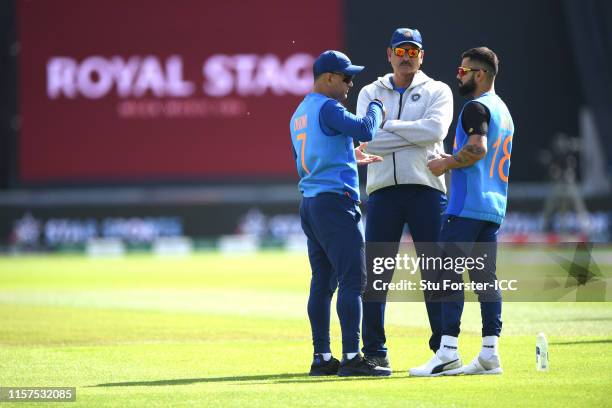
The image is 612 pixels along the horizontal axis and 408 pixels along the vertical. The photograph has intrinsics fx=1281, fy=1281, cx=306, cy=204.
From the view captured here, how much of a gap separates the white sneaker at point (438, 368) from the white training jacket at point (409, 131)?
1144 mm

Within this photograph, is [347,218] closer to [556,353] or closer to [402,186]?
[402,186]

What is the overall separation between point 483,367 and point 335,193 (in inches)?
55.6

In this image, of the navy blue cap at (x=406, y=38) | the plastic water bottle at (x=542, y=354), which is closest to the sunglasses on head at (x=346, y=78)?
the navy blue cap at (x=406, y=38)

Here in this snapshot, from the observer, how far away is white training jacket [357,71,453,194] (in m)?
8.14

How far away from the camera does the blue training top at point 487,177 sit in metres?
7.89

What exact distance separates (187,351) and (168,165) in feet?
58.5

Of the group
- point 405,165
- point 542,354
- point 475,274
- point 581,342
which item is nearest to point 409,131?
point 405,165

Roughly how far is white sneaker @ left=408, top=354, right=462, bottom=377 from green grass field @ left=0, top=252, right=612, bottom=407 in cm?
14

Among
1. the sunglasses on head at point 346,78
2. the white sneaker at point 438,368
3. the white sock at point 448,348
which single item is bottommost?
the white sneaker at point 438,368

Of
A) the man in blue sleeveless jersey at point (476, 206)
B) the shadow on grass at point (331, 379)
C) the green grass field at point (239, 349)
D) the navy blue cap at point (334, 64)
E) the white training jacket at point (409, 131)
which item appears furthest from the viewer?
the white training jacket at point (409, 131)

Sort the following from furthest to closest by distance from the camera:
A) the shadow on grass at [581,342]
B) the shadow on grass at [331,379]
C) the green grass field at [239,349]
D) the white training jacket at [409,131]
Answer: the shadow on grass at [581,342] → the white training jacket at [409,131] → the shadow on grass at [331,379] → the green grass field at [239,349]

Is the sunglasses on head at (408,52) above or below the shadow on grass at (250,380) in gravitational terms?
above

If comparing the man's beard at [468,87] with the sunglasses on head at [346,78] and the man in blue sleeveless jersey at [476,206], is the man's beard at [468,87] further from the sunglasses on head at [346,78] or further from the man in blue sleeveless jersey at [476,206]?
the sunglasses on head at [346,78]

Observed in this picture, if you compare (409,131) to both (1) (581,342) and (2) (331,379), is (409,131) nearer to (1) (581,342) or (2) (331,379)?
(2) (331,379)
